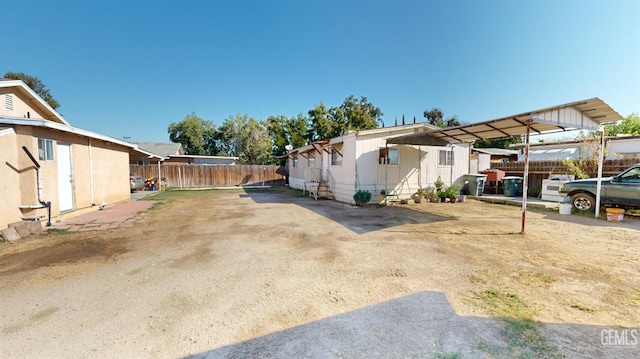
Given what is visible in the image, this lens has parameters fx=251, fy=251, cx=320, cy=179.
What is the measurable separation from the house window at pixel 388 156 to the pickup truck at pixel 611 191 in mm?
5914

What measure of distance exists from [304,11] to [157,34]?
342 inches

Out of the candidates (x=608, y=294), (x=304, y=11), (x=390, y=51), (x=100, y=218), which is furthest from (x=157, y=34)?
(x=608, y=294)

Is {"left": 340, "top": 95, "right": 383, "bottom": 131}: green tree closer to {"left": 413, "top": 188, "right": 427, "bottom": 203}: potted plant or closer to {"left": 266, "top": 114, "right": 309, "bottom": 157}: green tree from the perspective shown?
{"left": 266, "top": 114, "right": 309, "bottom": 157}: green tree

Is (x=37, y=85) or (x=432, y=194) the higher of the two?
(x=37, y=85)

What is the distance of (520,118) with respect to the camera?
6.00 m

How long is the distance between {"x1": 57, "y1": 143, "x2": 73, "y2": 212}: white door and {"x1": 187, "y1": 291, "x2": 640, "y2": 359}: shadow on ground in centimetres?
866

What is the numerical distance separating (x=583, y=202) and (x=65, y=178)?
16726 millimetres

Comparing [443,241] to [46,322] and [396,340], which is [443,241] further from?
[46,322]

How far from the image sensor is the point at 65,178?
7.70m

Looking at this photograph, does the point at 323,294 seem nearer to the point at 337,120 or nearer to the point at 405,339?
the point at 405,339

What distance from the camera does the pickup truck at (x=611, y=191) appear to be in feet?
24.1

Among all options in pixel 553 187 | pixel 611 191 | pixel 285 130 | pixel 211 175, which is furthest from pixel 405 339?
pixel 285 130

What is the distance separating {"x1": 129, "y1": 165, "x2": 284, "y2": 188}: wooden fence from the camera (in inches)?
774

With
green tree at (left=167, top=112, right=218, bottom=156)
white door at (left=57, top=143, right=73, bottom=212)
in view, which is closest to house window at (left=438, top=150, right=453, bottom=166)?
white door at (left=57, top=143, right=73, bottom=212)
